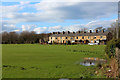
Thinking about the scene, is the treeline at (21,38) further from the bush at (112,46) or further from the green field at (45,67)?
the bush at (112,46)

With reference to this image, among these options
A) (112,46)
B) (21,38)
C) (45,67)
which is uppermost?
(21,38)

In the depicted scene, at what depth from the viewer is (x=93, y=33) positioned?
7512cm

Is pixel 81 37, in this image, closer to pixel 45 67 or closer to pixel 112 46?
pixel 112 46

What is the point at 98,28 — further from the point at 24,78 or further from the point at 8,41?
the point at 24,78

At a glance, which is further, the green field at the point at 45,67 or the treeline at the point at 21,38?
the treeline at the point at 21,38

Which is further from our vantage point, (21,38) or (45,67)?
(21,38)

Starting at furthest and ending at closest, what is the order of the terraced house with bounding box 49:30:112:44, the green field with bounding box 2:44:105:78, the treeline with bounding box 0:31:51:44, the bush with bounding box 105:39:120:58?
1. the terraced house with bounding box 49:30:112:44
2. the treeline with bounding box 0:31:51:44
3. the bush with bounding box 105:39:120:58
4. the green field with bounding box 2:44:105:78

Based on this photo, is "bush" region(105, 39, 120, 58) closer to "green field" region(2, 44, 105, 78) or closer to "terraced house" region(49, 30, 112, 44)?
"green field" region(2, 44, 105, 78)

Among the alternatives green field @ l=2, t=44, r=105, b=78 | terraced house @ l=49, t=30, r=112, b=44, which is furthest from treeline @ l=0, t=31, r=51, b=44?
green field @ l=2, t=44, r=105, b=78

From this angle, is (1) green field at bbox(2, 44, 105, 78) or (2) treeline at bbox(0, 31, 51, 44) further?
(2) treeline at bbox(0, 31, 51, 44)

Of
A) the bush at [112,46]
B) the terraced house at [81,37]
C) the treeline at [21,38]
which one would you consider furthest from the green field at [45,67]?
the terraced house at [81,37]

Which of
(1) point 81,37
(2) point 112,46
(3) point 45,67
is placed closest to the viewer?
(3) point 45,67

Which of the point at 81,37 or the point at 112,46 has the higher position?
the point at 81,37

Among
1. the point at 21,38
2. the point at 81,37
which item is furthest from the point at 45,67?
the point at 81,37
